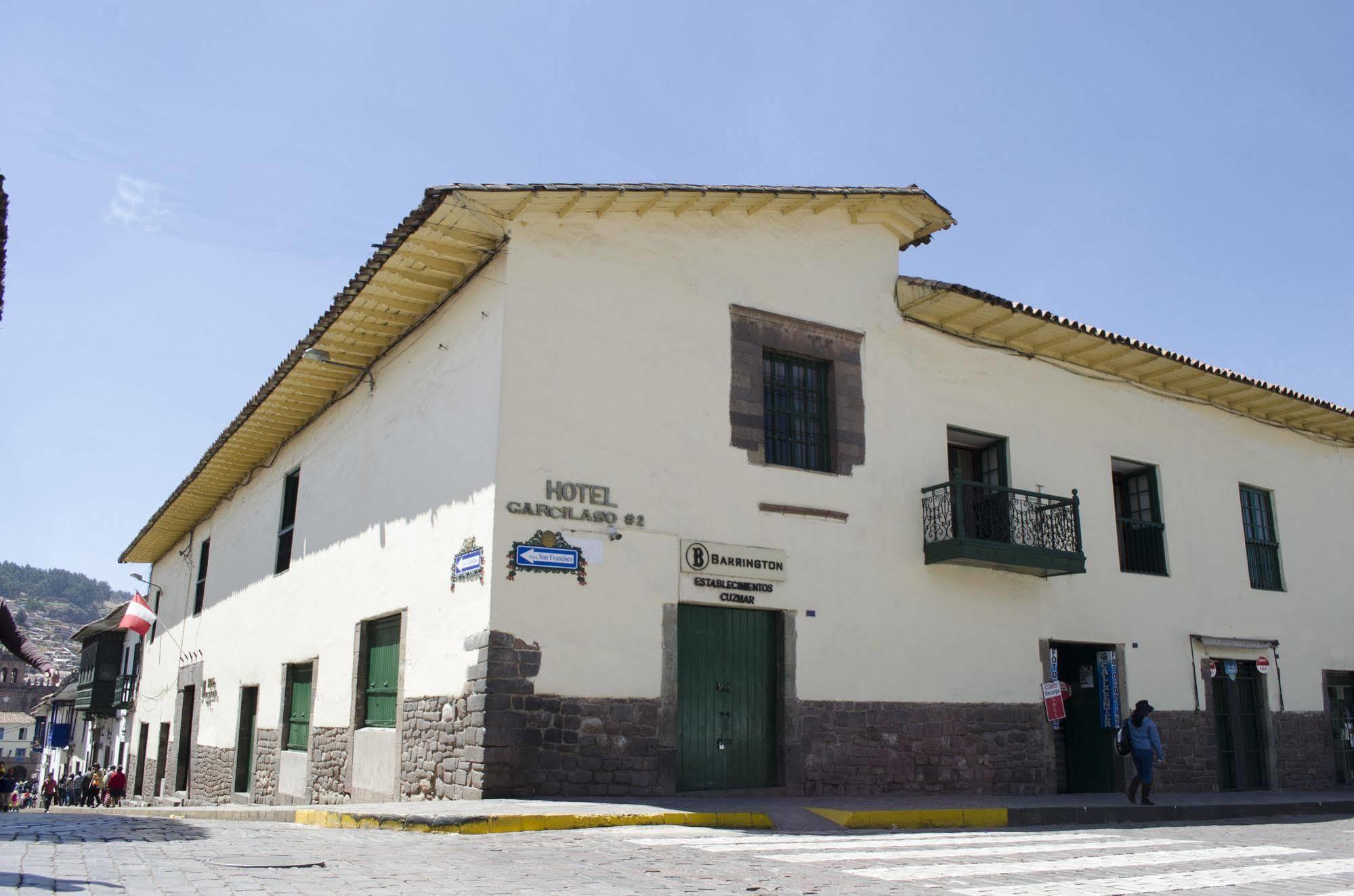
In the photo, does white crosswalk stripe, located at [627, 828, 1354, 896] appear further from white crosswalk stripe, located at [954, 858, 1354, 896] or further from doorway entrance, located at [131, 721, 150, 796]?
doorway entrance, located at [131, 721, 150, 796]

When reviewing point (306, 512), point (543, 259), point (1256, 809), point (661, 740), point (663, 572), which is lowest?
point (1256, 809)

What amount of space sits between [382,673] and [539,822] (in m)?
5.05

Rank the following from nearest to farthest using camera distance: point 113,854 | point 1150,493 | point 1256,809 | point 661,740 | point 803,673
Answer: point 113,854 → point 661,740 → point 803,673 → point 1256,809 → point 1150,493

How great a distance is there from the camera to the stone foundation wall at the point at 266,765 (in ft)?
52.6

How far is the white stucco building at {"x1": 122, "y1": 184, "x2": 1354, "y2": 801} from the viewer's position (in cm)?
1089

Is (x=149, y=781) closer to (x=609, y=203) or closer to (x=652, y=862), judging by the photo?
(x=609, y=203)

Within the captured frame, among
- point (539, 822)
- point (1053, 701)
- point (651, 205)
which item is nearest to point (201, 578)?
point (651, 205)

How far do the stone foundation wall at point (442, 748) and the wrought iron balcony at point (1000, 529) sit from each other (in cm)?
603

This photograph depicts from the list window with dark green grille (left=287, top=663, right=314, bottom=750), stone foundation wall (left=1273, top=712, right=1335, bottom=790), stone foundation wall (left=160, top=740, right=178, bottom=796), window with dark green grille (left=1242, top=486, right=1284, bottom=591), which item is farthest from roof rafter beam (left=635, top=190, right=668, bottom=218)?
stone foundation wall (left=160, top=740, right=178, bottom=796)

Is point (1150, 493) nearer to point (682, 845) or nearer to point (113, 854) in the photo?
point (682, 845)

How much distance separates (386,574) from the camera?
13.0 meters

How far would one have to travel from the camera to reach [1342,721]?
57.5 feet

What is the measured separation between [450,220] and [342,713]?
6571 millimetres

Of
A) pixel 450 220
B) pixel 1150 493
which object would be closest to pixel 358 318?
pixel 450 220
